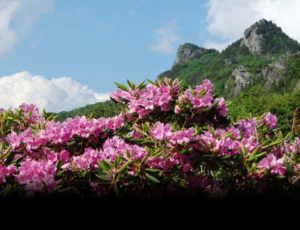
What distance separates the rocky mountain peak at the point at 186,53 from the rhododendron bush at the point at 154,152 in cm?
18900

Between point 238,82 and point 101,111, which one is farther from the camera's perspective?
point 238,82

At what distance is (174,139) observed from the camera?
12.4 feet

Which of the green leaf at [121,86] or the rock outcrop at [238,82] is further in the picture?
the rock outcrop at [238,82]

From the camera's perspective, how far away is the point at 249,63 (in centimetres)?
12700

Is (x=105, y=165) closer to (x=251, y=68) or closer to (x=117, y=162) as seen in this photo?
(x=117, y=162)

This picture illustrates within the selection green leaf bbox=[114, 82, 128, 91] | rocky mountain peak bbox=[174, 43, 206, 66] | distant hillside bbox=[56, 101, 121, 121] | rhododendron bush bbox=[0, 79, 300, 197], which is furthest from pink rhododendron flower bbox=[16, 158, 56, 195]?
rocky mountain peak bbox=[174, 43, 206, 66]

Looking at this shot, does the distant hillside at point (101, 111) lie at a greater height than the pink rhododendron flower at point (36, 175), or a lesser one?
greater

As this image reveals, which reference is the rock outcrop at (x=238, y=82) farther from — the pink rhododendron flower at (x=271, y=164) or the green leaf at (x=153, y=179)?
the green leaf at (x=153, y=179)

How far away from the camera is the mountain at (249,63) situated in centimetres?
9606

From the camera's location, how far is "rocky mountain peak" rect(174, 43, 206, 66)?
7608 inches

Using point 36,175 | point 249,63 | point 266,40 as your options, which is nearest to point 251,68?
point 249,63

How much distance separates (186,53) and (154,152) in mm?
193989

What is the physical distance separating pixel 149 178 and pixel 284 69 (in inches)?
3796

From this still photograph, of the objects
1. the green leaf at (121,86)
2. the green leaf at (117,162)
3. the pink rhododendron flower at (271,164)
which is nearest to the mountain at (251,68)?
the green leaf at (121,86)
